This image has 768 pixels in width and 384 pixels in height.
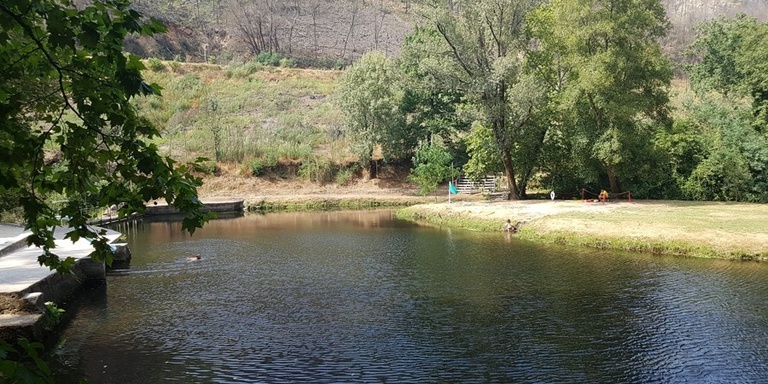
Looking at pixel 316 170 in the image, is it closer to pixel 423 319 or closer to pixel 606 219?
pixel 606 219

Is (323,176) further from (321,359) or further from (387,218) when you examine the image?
(321,359)

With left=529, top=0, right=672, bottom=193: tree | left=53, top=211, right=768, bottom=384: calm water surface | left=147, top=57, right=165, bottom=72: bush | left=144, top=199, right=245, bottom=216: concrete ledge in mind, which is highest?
left=147, top=57, right=165, bottom=72: bush

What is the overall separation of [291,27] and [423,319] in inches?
3834

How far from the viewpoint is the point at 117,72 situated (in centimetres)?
418

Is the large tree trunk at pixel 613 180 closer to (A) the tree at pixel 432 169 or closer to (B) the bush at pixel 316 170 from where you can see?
(A) the tree at pixel 432 169

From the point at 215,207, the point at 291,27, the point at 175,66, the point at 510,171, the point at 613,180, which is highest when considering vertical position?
the point at 291,27

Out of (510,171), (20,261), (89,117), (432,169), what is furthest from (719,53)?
(89,117)

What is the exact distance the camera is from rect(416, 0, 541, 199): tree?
109 feet

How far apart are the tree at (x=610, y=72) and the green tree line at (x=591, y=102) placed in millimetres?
76

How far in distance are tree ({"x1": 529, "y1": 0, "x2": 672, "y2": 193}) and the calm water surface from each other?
42.8 ft

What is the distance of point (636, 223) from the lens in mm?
24891

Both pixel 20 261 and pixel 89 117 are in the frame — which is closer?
pixel 89 117

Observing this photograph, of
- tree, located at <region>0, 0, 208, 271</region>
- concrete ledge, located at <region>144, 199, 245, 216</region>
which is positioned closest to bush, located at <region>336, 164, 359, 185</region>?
concrete ledge, located at <region>144, 199, 245, 216</region>

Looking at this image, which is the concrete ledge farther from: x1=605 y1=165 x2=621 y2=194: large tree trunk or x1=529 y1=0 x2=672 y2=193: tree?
x1=605 y1=165 x2=621 y2=194: large tree trunk
